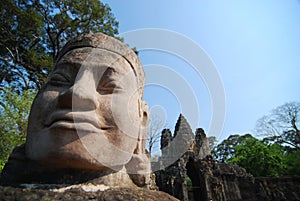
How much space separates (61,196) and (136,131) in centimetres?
90

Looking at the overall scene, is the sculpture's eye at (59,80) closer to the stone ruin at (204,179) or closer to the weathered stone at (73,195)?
the weathered stone at (73,195)

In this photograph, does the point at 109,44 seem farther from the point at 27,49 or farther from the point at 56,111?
the point at 27,49

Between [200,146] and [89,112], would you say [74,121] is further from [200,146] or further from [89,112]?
[200,146]

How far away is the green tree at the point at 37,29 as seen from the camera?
8.70 metres

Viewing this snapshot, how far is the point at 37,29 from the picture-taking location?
30.1 feet

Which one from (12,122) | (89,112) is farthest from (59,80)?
(12,122)

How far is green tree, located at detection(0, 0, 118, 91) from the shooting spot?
870 centimetres

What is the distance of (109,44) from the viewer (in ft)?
6.92

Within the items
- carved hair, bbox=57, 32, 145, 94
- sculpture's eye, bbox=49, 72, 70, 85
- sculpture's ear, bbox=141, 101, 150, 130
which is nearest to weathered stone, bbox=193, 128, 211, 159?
sculpture's ear, bbox=141, 101, 150, 130

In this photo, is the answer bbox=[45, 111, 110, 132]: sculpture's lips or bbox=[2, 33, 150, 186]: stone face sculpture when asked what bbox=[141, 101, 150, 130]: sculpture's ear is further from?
bbox=[45, 111, 110, 132]: sculpture's lips

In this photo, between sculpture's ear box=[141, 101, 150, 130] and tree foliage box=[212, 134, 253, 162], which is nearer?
sculpture's ear box=[141, 101, 150, 130]

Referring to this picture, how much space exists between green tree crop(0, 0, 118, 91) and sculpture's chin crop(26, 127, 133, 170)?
8.08 metres

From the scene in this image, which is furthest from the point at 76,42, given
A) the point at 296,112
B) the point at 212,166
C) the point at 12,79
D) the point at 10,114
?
the point at 296,112

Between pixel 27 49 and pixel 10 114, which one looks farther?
pixel 27 49
